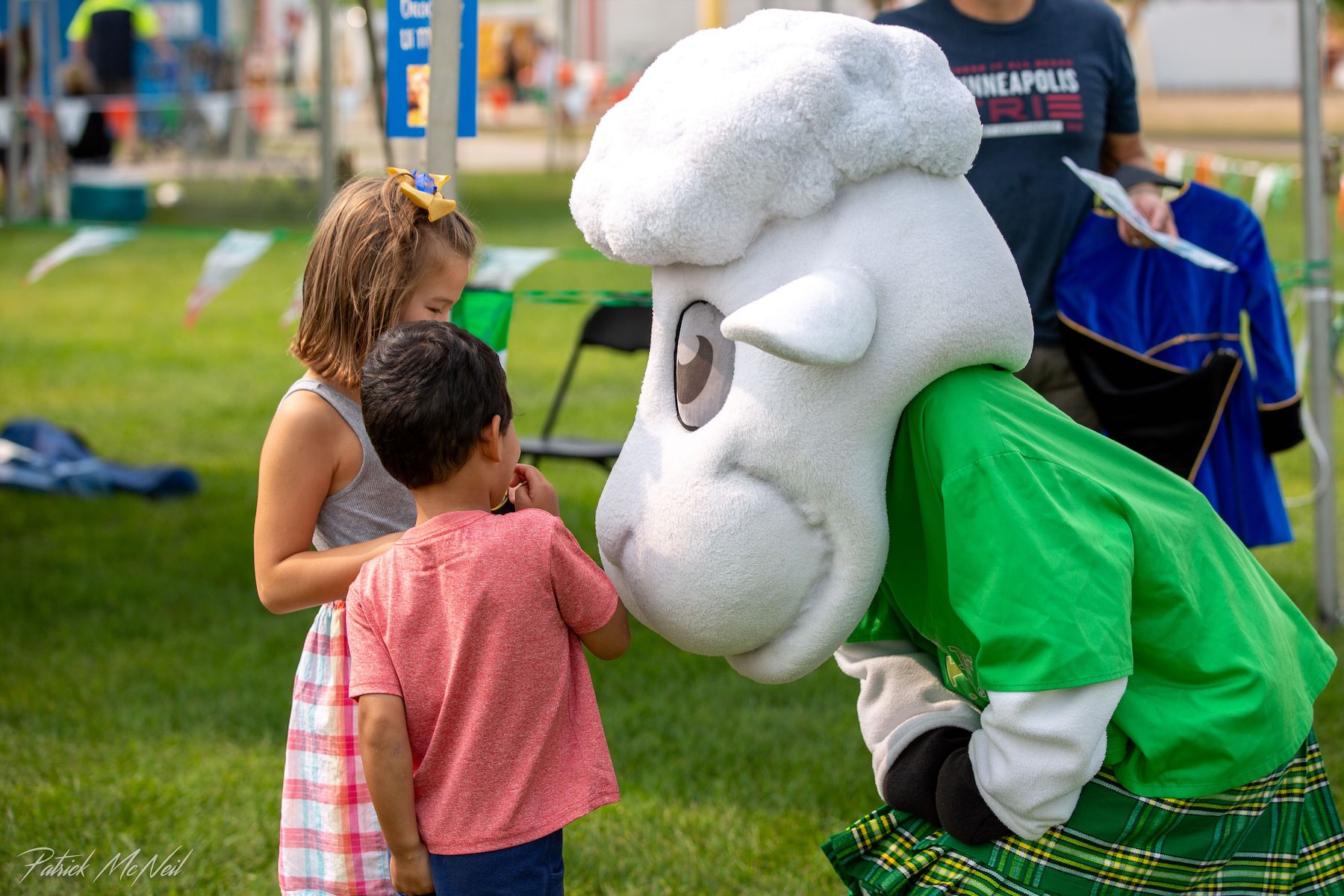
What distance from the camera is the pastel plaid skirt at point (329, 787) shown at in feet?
7.20

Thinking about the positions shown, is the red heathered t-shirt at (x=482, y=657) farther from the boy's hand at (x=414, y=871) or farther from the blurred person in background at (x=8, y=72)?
the blurred person in background at (x=8, y=72)

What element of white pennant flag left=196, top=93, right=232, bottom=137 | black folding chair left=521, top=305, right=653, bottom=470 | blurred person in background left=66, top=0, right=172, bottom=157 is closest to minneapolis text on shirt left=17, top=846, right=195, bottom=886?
black folding chair left=521, top=305, right=653, bottom=470

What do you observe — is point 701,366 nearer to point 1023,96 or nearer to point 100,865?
point 1023,96

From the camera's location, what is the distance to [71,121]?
14.1 metres

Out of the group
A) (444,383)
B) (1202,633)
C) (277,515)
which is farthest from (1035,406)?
(277,515)

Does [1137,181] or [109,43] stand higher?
[109,43]

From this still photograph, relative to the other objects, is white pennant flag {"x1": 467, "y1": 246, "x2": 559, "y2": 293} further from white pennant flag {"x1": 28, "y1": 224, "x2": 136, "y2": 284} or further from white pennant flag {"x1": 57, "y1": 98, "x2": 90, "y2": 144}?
white pennant flag {"x1": 57, "y1": 98, "x2": 90, "y2": 144}

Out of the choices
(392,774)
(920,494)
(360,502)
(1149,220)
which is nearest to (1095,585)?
(920,494)

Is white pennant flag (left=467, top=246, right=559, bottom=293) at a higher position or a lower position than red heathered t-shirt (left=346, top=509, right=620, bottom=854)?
higher

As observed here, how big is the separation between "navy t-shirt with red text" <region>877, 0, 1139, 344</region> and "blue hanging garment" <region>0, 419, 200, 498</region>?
412 centimetres

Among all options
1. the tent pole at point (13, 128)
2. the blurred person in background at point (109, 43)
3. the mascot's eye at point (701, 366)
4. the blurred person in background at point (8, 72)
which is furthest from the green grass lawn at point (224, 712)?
the blurred person in background at point (109, 43)

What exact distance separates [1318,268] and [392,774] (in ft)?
11.3

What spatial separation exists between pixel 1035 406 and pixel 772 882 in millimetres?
1571

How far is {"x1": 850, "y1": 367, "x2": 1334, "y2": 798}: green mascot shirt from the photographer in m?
Result: 1.74
